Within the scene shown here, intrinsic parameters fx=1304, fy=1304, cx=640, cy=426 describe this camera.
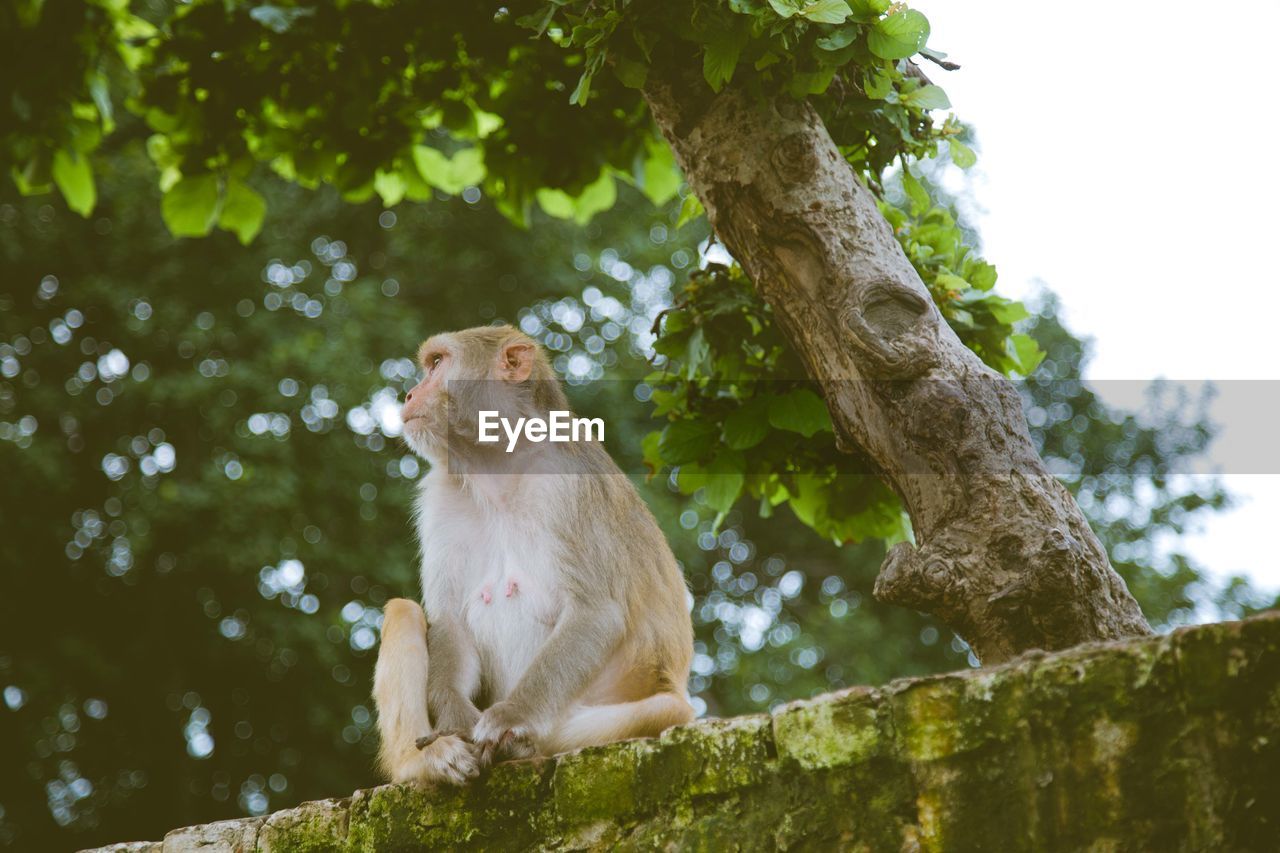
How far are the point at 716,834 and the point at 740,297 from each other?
2.04 meters

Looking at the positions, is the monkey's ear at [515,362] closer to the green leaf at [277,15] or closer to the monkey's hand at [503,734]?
the monkey's hand at [503,734]

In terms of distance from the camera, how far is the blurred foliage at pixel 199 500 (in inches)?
526

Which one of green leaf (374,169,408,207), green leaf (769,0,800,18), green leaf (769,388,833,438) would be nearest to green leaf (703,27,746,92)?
green leaf (769,0,800,18)

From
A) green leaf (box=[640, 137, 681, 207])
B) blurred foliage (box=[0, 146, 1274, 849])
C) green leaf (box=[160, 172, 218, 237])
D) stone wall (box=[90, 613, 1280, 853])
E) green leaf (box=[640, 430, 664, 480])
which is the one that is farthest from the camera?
blurred foliage (box=[0, 146, 1274, 849])

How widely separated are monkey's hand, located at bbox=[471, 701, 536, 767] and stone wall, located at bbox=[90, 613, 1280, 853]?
210 mm

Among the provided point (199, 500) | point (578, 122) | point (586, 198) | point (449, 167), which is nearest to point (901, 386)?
point (578, 122)

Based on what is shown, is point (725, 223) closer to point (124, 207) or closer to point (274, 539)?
point (274, 539)

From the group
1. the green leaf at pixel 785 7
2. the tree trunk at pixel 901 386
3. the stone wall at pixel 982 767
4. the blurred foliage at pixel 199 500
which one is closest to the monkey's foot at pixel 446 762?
the stone wall at pixel 982 767

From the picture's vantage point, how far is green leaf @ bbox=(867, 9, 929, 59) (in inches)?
141

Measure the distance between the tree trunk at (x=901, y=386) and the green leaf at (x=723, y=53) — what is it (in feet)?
0.83

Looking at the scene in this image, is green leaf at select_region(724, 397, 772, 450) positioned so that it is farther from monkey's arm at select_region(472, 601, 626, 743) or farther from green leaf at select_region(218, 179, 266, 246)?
green leaf at select_region(218, 179, 266, 246)

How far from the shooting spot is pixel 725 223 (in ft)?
13.1

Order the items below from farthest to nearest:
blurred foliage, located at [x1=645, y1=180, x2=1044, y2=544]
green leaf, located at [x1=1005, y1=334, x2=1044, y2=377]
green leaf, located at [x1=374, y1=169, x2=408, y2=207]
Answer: green leaf, located at [x1=374, y1=169, x2=408, y2=207]
green leaf, located at [x1=1005, y1=334, x2=1044, y2=377]
blurred foliage, located at [x1=645, y1=180, x2=1044, y2=544]

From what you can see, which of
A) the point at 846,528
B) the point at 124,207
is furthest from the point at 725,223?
the point at 124,207
